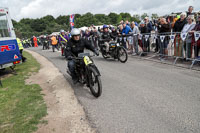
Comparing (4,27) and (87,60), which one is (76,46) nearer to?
(87,60)

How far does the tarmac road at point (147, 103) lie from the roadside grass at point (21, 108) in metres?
1.13

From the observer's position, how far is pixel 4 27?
823 centimetres

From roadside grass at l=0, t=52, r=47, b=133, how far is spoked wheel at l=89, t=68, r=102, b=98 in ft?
4.47

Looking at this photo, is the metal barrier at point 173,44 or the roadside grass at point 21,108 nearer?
the roadside grass at point 21,108

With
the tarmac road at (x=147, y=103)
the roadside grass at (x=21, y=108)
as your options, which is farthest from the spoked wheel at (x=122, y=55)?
the roadside grass at (x=21, y=108)

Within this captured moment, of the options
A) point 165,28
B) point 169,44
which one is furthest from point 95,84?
point 165,28

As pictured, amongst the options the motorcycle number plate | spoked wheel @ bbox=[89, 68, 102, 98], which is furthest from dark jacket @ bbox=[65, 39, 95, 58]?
spoked wheel @ bbox=[89, 68, 102, 98]

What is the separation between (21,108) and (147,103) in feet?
10.4

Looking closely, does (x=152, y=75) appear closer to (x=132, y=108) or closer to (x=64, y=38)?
(x=132, y=108)

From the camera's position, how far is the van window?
8.04 m

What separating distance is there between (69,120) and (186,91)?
3.15 metres

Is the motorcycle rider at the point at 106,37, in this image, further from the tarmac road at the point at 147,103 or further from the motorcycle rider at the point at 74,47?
the motorcycle rider at the point at 74,47

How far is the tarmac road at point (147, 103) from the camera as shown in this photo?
314cm

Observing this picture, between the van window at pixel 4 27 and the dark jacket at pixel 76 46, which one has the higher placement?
the van window at pixel 4 27
